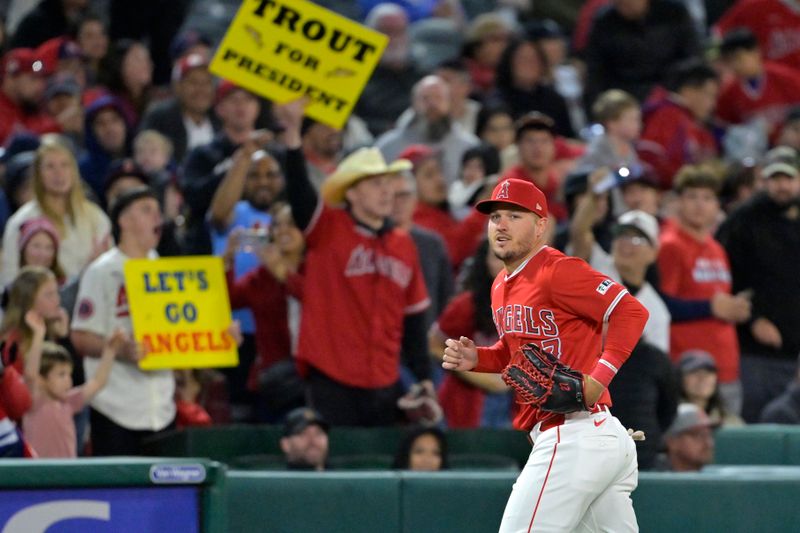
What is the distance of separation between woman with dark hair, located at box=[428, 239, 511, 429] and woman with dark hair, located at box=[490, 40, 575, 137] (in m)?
3.83

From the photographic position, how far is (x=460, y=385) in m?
9.57

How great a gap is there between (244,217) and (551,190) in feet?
7.22

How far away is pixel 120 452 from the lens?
27.6 feet

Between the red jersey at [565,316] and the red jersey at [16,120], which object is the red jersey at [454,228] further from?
the red jersey at [565,316]

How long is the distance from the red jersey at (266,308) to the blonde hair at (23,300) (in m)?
1.67

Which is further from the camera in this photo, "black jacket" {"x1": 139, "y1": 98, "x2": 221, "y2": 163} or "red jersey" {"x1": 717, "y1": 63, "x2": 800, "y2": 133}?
"red jersey" {"x1": 717, "y1": 63, "x2": 800, "y2": 133}

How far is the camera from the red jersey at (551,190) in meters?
10.8

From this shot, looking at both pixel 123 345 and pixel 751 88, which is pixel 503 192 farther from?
pixel 751 88

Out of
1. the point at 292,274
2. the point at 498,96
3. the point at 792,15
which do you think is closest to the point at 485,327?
the point at 292,274

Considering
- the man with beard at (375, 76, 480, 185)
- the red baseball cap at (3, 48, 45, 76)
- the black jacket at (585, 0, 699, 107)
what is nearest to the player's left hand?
the man with beard at (375, 76, 480, 185)

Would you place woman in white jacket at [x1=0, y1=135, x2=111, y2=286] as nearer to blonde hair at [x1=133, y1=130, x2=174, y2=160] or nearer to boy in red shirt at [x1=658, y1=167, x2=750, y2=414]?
blonde hair at [x1=133, y1=130, x2=174, y2=160]

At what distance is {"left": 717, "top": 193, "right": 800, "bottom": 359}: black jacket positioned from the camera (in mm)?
10617

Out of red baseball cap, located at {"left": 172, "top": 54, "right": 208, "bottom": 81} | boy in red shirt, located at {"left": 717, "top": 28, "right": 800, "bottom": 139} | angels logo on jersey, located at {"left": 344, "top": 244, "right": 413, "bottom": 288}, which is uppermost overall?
boy in red shirt, located at {"left": 717, "top": 28, "right": 800, "bottom": 139}

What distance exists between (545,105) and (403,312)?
14.9ft
